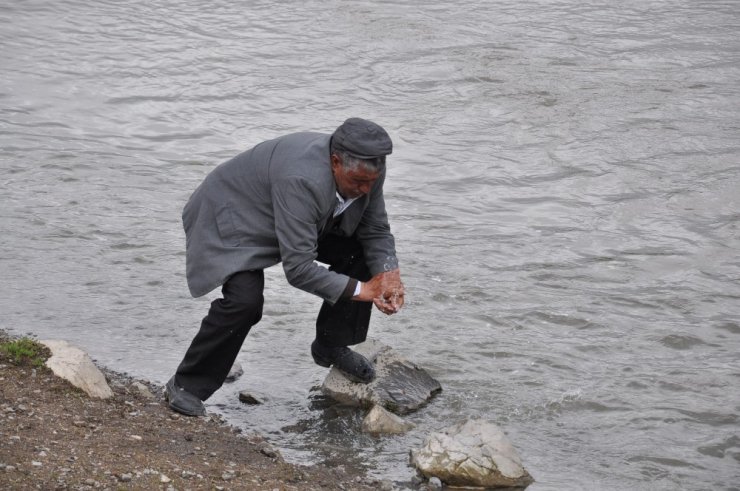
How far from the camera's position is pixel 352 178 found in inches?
188

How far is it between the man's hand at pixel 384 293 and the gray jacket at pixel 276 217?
0.44 feet

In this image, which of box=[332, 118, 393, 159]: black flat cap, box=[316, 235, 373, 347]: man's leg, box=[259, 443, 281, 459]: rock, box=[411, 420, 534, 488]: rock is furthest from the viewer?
box=[316, 235, 373, 347]: man's leg

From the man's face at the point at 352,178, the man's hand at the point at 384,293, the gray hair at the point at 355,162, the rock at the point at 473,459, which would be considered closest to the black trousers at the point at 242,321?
the man's hand at the point at 384,293

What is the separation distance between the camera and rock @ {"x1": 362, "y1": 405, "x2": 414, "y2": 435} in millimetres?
5535

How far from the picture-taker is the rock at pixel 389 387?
5789 mm

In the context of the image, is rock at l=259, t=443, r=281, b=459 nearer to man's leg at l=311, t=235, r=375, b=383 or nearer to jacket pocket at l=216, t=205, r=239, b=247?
man's leg at l=311, t=235, r=375, b=383

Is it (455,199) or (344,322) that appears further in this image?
(455,199)

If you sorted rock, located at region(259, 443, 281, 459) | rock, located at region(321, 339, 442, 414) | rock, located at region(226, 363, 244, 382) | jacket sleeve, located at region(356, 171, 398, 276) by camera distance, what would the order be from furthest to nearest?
rock, located at region(226, 363, 244, 382), rock, located at region(321, 339, 442, 414), jacket sleeve, located at region(356, 171, 398, 276), rock, located at region(259, 443, 281, 459)

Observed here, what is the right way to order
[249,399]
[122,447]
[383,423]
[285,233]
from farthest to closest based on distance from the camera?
[249,399]
[383,423]
[285,233]
[122,447]

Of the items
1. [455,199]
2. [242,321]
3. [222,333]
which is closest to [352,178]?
[242,321]

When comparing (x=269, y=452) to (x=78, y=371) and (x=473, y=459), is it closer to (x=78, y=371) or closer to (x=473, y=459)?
(x=473, y=459)

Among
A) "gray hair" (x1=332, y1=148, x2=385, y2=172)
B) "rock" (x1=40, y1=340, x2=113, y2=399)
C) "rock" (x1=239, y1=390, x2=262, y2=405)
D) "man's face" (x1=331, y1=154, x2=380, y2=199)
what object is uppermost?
"gray hair" (x1=332, y1=148, x2=385, y2=172)

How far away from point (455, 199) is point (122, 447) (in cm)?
553

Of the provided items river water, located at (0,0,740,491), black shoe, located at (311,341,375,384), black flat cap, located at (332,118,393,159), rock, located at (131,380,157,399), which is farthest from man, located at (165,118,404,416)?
river water, located at (0,0,740,491)
